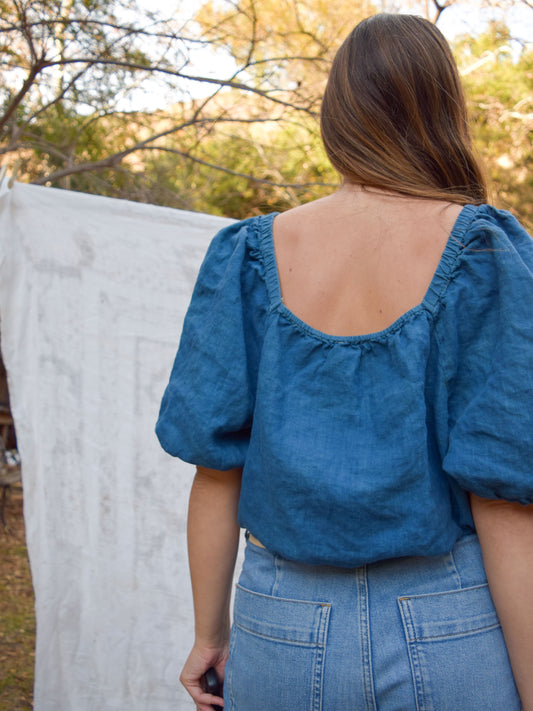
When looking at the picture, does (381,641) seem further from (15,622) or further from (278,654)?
(15,622)

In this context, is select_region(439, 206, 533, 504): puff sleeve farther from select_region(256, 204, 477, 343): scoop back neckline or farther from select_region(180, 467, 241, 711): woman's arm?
select_region(180, 467, 241, 711): woman's arm

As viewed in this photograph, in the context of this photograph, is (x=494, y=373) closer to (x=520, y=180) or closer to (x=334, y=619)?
(x=334, y=619)

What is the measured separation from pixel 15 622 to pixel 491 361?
3.61 meters

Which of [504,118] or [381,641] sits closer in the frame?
[381,641]

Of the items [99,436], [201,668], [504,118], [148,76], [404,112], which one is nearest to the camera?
[404,112]

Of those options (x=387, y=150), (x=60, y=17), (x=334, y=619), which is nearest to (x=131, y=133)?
(x=60, y=17)

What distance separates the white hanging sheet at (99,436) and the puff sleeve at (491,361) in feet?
4.75

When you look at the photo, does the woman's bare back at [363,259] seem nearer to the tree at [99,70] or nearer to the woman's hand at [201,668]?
the woman's hand at [201,668]

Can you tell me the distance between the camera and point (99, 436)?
6.91 ft

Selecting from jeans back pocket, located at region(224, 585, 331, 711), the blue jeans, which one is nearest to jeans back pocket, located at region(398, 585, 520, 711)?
the blue jeans

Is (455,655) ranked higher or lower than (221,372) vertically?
lower

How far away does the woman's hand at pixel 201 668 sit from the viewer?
1022 mm

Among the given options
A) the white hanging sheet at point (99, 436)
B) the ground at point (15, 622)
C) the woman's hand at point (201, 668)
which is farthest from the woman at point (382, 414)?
the ground at point (15, 622)

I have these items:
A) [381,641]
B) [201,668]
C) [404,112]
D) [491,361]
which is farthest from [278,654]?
[404,112]
